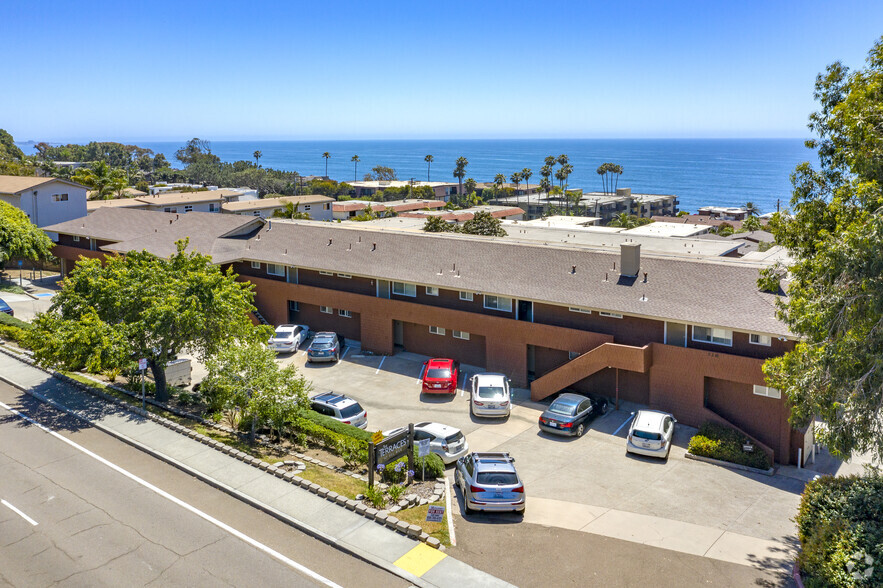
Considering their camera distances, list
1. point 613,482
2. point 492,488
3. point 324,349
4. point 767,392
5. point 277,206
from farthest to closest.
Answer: point 277,206 < point 324,349 < point 767,392 < point 613,482 < point 492,488

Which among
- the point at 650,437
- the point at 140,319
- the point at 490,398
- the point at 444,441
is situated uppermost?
the point at 140,319

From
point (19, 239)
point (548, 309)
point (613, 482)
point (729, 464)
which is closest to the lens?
point (613, 482)

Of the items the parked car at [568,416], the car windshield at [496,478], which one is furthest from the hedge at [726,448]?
the car windshield at [496,478]

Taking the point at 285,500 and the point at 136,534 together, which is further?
the point at 285,500

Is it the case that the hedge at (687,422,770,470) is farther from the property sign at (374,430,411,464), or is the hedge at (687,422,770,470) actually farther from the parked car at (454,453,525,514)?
the property sign at (374,430,411,464)

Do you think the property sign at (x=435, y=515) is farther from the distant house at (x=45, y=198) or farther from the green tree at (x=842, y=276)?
the distant house at (x=45, y=198)

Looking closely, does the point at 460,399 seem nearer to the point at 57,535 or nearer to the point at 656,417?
the point at 656,417

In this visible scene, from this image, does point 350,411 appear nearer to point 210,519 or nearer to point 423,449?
point 423,449

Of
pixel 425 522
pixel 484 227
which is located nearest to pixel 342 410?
pixel 425 522
